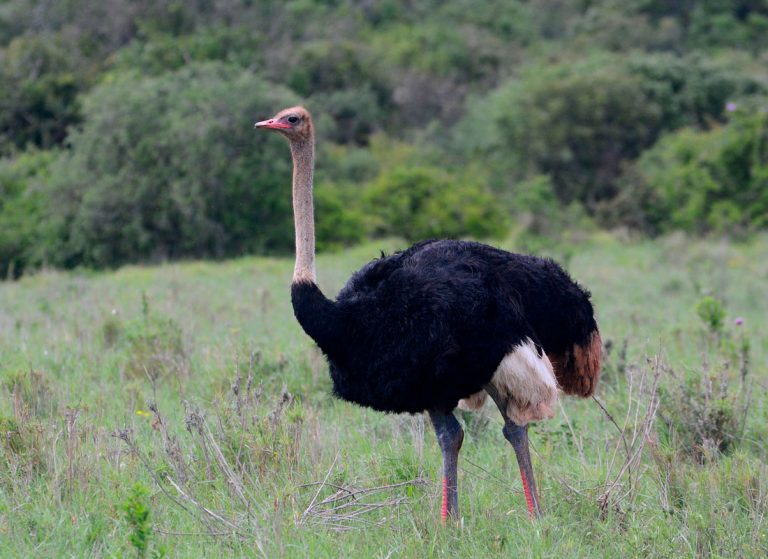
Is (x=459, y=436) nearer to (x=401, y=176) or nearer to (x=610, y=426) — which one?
(x=610, y=426)

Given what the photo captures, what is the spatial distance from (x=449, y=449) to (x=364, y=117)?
2464 cm

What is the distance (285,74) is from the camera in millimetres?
27297

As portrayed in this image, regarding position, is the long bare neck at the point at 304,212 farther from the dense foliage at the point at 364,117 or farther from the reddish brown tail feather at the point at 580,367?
the dense foliage at the point at 364,117

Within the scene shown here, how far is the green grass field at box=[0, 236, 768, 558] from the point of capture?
12.4 feet

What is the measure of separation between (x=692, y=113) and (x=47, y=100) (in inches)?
613

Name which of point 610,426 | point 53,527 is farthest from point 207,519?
point 610,426

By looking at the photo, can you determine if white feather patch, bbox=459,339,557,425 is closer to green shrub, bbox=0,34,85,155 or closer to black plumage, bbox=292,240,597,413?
black plumage, bbox=292,240,597,413

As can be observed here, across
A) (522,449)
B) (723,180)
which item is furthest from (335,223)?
(522,449)

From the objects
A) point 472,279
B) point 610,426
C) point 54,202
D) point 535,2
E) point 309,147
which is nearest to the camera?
point 472,279

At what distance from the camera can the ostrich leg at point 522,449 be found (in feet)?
13.5

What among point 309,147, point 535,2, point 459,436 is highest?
point 535,2

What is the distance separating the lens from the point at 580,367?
468cm

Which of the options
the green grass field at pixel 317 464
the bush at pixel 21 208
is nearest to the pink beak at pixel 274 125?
the green grass field at pixel 317 464

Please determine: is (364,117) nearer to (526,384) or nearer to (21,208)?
(21,208)
